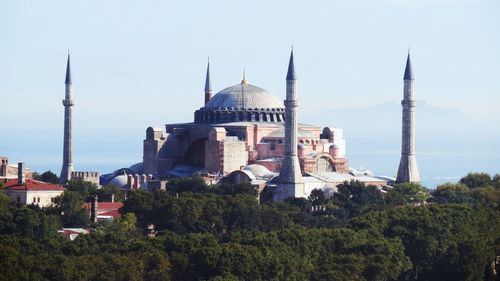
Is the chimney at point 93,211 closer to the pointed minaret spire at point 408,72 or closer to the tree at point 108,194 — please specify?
the tree at point 108,194

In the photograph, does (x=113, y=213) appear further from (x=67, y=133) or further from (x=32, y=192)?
(x=67, y=133)

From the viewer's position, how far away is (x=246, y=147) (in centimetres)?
12900

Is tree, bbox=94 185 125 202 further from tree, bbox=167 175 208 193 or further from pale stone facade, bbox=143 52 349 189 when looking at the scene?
pale stone facade, bbox=143 52 349 189

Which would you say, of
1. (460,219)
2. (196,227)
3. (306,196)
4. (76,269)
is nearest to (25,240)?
(76,269)

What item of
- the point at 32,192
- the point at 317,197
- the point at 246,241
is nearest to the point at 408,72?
the point at 317,197

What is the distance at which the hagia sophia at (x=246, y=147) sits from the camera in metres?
123

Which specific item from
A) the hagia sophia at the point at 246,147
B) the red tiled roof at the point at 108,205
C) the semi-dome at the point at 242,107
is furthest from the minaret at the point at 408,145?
the red tiled roof at the point at 108,205

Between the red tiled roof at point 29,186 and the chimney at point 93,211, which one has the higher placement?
the red tiled roof at point 29,186

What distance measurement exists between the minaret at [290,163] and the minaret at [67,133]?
639 inches

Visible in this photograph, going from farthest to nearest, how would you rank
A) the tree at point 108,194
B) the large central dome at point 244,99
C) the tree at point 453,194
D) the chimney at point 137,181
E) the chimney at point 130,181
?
1. the large central dome at point 244,99
2. the chimney at point 130,181
3. the chimney at point 137,181
4. the tree at point 453,194
5. the tree at point 108,194

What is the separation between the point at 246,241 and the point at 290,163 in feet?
124

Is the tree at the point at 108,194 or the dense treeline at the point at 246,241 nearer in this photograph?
the dense treeline at the point at 246,241

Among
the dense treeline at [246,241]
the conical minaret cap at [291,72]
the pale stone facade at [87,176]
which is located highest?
the conical minaret cap at [291,72]

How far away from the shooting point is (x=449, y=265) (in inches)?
3403
